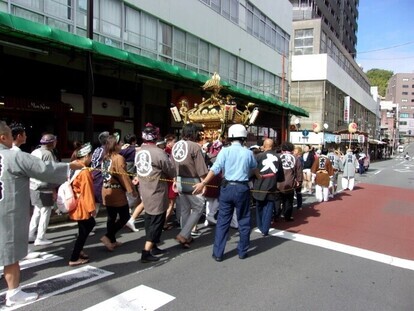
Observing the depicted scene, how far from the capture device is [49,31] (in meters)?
7.95

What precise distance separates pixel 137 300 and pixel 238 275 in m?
1.40

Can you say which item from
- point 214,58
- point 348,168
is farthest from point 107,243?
point 214,58

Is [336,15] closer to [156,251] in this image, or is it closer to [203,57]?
[203,57]

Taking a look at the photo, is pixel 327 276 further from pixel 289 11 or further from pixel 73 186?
pixel 289 11

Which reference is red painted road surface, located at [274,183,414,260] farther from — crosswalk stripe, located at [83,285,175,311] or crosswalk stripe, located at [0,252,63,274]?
crosswalk stripe, located at [0,252,63,274]

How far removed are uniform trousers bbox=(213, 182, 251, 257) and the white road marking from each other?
5.59ft

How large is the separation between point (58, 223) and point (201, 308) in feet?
15.4

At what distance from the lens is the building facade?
9.41 metres

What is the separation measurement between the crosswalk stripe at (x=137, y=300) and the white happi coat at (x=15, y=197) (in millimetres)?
951

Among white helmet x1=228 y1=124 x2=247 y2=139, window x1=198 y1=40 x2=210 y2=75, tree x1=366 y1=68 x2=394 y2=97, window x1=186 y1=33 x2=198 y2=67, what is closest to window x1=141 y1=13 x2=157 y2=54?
window x1=186 y1=33 x2=198 y2=67


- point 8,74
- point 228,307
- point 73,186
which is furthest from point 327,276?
point 8,74

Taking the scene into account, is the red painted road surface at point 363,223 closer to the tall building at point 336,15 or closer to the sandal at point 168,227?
the sandal at point 168,227

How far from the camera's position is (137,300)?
3.95 m

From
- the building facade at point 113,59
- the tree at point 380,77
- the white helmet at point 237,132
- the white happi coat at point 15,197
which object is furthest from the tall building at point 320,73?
the tree at point 380,77
